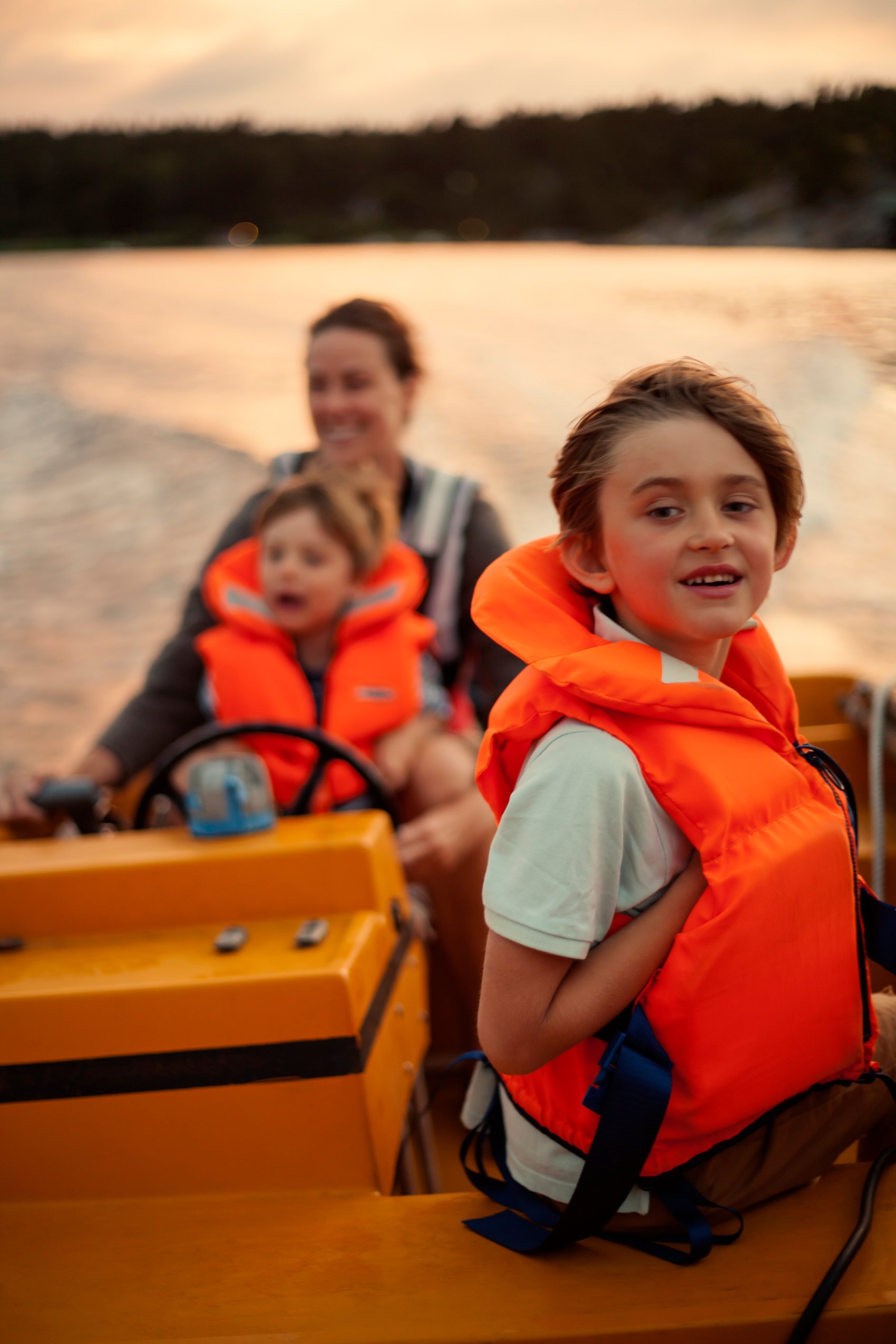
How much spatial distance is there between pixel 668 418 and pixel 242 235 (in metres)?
8.88

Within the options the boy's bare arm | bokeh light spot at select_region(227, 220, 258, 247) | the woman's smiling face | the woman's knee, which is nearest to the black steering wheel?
the woman's knee

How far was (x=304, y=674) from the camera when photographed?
1.68 m

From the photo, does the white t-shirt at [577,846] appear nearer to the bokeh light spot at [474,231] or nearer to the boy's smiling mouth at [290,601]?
the boy's smiling mouth at [290,601]

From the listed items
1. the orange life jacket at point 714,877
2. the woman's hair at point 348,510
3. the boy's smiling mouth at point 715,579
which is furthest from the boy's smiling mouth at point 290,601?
the boy's smiling mouth at point 715,579

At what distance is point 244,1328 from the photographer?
2.79 feet

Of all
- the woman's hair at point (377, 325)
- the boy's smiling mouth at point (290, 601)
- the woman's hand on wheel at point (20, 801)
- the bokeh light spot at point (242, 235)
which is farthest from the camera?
the bokeh light spot at point (242, 235)

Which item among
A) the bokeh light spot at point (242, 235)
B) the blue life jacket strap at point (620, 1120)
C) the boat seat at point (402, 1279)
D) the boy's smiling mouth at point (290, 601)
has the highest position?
the bokeh light spot at point (242, 235)

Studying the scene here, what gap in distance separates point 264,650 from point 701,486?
1029 millimetres

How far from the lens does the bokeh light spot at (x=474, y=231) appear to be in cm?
448

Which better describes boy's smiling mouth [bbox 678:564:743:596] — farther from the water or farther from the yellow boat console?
the water

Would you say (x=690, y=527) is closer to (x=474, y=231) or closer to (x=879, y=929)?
(x=879, y=929)

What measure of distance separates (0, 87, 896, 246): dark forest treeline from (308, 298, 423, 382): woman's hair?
0.60 metres

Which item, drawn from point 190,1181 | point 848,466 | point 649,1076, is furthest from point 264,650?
point 848,466

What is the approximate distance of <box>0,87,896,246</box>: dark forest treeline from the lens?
4.40 feet
